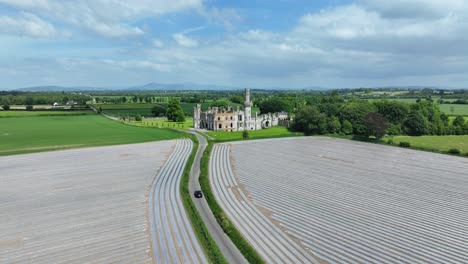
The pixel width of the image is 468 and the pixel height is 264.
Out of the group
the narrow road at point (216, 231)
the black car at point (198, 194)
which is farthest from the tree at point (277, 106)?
the black car at point (198, 194)

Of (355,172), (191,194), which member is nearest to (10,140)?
(191,194)

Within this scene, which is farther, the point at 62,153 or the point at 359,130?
the point at 359,130

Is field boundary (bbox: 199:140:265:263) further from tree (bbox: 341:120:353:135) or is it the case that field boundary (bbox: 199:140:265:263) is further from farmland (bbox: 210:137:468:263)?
tree (bbox: 341:120:353:135)

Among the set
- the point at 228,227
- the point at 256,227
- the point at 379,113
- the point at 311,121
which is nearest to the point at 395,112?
the point at 379,113

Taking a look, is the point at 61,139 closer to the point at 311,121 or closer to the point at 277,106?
the point at 311,121

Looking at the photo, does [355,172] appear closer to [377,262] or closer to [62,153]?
[377,262]

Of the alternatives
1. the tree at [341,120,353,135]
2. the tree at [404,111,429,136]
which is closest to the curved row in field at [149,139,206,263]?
the tree at [341,120,353,135]

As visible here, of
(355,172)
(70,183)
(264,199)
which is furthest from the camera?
(355,172)

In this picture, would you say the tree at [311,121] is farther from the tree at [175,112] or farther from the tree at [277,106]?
the tree at [175,112]
